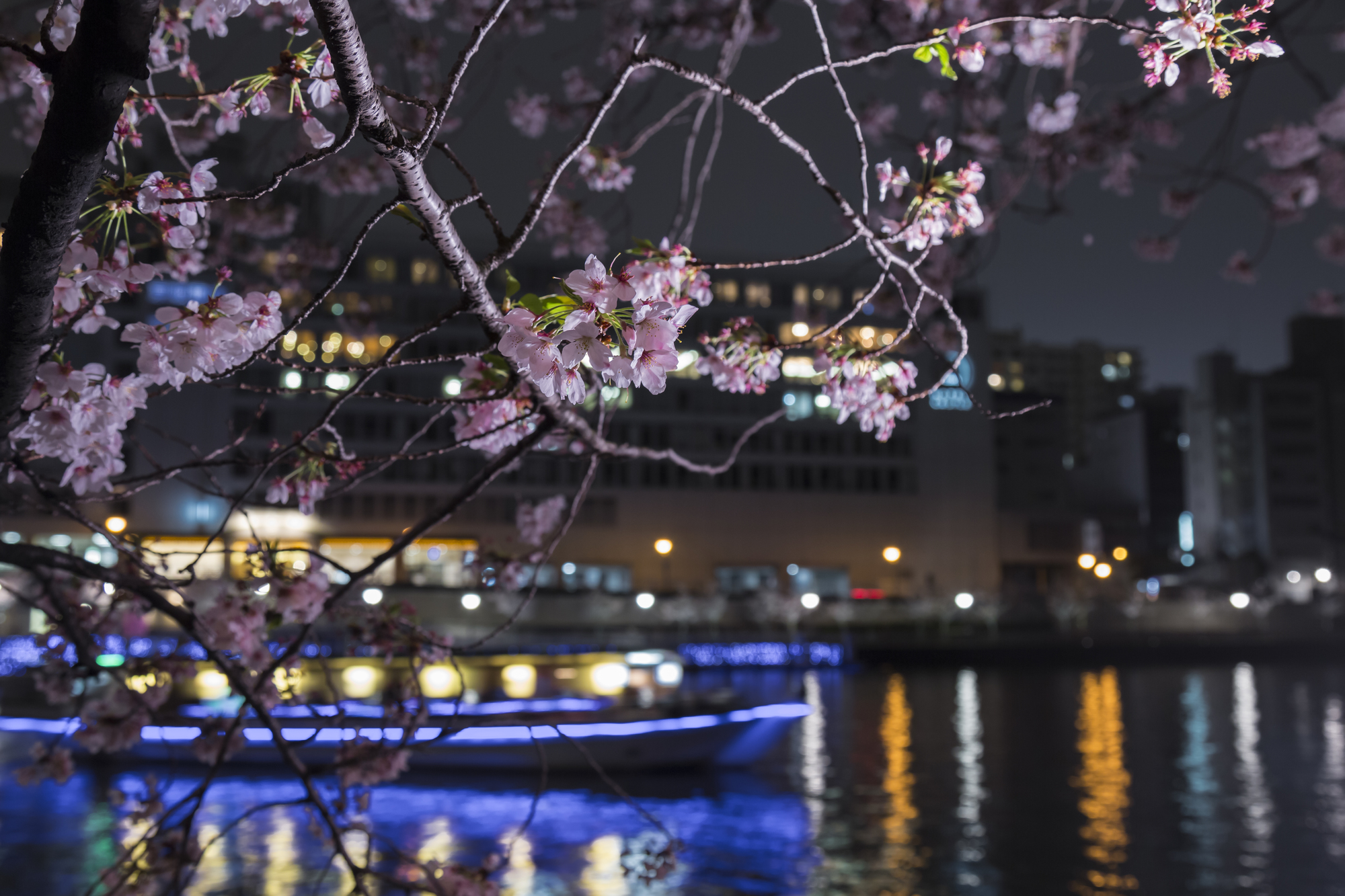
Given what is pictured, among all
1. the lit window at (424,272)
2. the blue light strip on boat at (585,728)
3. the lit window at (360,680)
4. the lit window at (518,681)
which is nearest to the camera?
the blue light strip on boat at (585,728)

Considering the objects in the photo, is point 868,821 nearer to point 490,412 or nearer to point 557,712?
point 557,712

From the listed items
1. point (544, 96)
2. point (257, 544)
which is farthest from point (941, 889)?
point (257, 544)

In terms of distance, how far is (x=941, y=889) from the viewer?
450 inches

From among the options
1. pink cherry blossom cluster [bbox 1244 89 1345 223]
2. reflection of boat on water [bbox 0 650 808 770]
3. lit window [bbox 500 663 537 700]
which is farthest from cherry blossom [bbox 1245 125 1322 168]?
lit window [bbox 500 663 537 700]

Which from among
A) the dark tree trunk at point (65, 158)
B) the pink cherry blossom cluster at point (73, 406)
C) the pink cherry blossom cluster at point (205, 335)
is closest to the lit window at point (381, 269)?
the pink cherry blossom cluster at point (73, 406)

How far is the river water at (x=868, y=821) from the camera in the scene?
11.9m

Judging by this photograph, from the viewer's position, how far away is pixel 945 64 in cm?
261

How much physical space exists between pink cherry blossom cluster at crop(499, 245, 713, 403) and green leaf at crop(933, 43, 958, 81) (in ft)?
3.46

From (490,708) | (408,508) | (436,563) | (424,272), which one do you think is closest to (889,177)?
(490,708)

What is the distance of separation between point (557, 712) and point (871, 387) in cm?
1509

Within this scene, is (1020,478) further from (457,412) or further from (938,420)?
(457,412)

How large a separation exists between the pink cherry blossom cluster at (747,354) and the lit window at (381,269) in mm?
56032

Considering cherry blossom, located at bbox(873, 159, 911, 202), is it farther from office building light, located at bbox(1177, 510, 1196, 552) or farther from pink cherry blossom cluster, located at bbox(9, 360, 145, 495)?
office building light, located at bbox(1177, 510, 1196, 552)

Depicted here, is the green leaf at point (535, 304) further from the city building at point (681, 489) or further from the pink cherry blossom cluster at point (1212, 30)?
the city building at point (681, 489)
